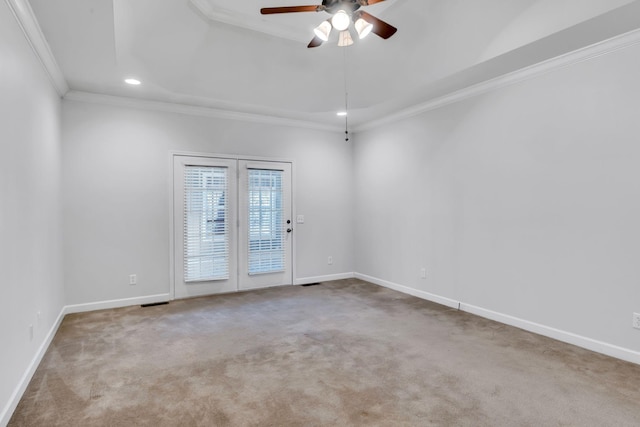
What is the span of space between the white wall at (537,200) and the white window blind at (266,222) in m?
1.90

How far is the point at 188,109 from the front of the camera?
4.95 metres

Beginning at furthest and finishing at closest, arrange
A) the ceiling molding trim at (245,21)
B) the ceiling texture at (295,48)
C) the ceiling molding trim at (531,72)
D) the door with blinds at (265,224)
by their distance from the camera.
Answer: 1. the door with blinds at (265,224)
2. the ceiling molding trim at (245,21)
3. the ceiling molding trim at (531,72)
4. the ceiling texture at (295,48)

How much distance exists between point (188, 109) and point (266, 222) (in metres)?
1.97

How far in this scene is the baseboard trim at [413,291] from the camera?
4500mm

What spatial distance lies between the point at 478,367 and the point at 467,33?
3003mm

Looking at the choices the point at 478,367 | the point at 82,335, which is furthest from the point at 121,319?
the point at 478,367

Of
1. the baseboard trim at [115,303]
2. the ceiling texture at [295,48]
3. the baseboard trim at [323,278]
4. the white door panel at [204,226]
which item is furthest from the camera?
the baseboard trim at [323,278]

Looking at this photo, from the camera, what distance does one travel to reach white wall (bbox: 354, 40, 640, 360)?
295 cm

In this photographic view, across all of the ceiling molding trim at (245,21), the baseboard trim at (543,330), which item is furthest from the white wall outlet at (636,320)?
the ceiling molding trim at (245,21)

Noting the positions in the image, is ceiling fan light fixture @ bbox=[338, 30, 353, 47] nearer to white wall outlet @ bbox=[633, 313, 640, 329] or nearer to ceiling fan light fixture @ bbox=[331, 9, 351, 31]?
ceiling fan light fixture @ bbox=[331, 9, 351, 31]

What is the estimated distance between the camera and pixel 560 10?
276cm

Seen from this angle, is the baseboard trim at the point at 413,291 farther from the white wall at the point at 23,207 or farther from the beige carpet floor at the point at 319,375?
the white wall at the point at 23,207

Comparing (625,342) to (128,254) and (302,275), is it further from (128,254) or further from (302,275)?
(128,254)

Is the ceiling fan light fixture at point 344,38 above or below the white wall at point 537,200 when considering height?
above
